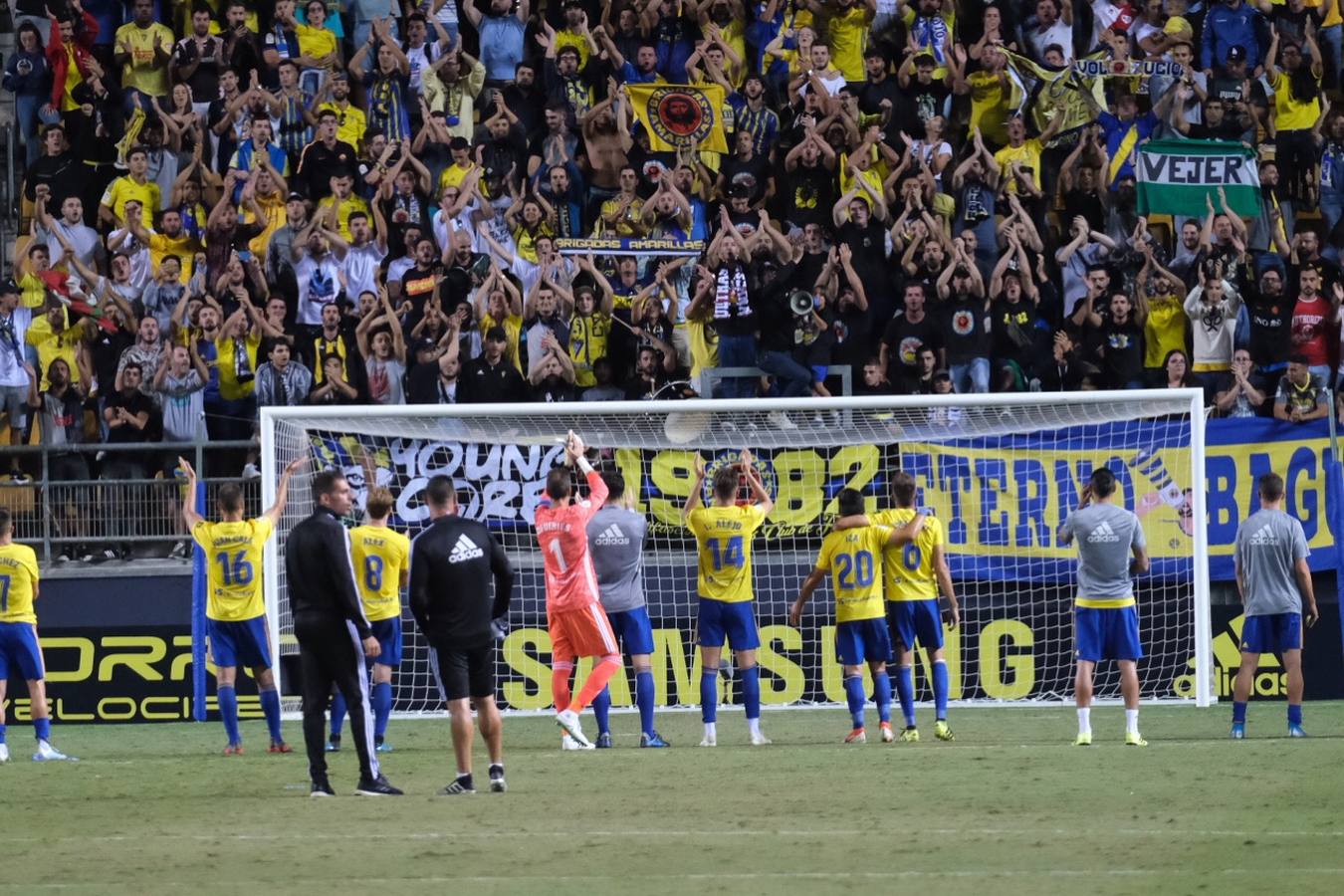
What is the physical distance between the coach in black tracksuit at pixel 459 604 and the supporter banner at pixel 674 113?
10.8 m

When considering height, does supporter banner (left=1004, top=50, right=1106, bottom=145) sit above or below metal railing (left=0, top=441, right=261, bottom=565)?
above

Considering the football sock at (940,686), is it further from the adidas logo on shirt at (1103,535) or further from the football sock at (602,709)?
the football sock at (602,709)

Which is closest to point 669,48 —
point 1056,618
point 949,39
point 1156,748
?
point 949,39

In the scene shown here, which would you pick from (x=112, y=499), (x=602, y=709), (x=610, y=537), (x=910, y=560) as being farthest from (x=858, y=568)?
(x=112, y=499)

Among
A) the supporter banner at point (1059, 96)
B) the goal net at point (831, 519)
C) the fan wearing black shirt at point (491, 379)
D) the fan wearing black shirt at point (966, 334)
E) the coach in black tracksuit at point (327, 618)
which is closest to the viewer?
the coach in black tracksuit at point (327, 618)

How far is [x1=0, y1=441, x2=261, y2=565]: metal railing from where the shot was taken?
1941 cm

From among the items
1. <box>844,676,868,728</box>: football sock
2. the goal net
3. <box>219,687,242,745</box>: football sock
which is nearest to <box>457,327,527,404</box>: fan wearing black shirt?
the goal net

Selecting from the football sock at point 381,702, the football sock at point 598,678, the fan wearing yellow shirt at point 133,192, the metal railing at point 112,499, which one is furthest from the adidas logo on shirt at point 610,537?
the fan wearing yellow shirt at point 133,192

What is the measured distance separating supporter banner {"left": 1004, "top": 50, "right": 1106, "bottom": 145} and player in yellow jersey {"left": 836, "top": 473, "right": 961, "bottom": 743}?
28.2ft

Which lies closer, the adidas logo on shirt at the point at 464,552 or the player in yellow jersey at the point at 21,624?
the adidas logo on shirt at the point at 464,552

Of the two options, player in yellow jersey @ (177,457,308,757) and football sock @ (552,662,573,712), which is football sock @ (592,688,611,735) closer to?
football sock @ (552,662,573,712)

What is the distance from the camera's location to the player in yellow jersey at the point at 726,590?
15.2 m

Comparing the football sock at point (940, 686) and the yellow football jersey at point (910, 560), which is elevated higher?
the yellow football jersey at point (910, 560)

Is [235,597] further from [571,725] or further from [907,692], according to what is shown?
[907,692]
